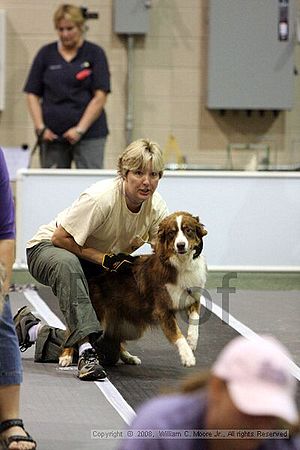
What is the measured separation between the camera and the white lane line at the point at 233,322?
489 cm

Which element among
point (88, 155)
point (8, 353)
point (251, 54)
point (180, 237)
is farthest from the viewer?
point (251, 54)

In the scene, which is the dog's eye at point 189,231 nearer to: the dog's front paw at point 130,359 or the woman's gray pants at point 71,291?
the woman's gray pants at point 71,291

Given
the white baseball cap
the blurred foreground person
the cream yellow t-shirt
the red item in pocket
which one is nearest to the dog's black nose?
the cream yellow t-shirt

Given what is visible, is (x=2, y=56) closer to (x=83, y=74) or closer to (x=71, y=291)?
(x=83, y=74)

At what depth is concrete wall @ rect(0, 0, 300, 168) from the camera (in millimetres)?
9750

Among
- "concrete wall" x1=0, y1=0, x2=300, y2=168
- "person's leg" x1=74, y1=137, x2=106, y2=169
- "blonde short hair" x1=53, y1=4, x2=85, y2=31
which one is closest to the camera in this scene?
"blonde short hair" x1=53, y1=4, x2=85, y2=31

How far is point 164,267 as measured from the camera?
4742 mm

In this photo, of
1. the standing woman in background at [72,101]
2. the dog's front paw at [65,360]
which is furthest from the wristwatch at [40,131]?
the dog's front paw at [65,360]

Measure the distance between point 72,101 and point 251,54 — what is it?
2.08 metres

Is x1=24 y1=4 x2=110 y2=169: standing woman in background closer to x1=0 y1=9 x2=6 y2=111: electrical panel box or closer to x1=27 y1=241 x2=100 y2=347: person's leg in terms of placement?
x1=0 y1=9 x2=6 y2=111: electrical panel box

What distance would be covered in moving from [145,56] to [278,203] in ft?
9.54

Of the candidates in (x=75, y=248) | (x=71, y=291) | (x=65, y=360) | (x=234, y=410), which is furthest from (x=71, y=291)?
(x=234, y=410)

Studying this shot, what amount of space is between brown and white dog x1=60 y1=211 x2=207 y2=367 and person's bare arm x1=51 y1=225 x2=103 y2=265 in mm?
127

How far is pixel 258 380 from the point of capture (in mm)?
1757
